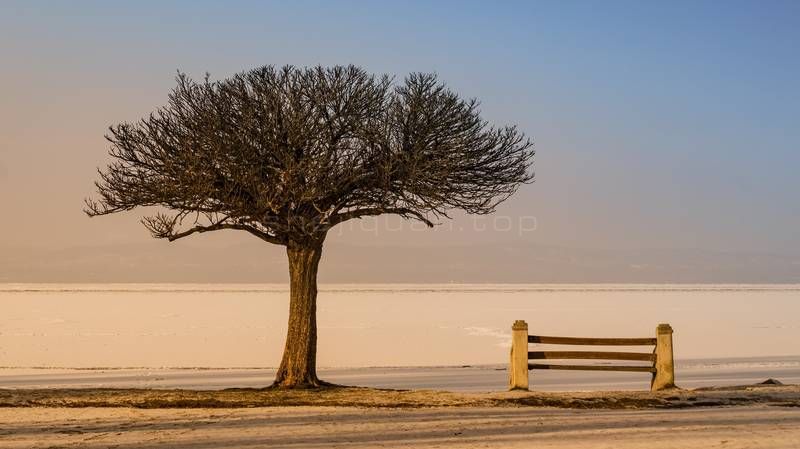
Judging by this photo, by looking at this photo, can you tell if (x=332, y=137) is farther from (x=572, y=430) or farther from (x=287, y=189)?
(x=572, y=430)

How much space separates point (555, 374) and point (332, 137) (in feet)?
38.2

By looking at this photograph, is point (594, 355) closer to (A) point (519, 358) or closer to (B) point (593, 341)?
(B) point (593, 341)

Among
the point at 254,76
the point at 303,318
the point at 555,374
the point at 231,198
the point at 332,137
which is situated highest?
the point at 254,76

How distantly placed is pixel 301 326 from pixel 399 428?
7.08 meters

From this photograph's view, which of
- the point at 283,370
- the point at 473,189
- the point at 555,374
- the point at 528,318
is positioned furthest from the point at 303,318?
the point at 528,318

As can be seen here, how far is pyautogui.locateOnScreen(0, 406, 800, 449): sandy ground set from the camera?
1173 centimetres

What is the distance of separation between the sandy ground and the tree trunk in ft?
13.8

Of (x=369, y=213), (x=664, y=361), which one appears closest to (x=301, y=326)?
(x=369, y=213)

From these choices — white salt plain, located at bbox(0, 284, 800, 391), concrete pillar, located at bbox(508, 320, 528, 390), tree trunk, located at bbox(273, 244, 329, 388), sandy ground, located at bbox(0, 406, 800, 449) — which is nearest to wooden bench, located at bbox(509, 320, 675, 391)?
concrete pillar, located at bbox(508, 320, 528, 390)

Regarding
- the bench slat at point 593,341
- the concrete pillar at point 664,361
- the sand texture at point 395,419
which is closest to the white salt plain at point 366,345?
the concrete pillar at point 664,361

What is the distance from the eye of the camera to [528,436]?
12258mm

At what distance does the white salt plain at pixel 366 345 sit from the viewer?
81.4 feet

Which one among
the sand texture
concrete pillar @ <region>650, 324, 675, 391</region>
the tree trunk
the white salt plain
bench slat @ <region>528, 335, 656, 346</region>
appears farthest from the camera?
the white salt plain

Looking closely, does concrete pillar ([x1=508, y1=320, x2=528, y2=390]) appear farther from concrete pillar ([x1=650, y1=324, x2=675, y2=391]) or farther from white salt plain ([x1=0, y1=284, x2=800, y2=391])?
white salt plain ([x1=0, y1=284, x2=800, y2=391])
